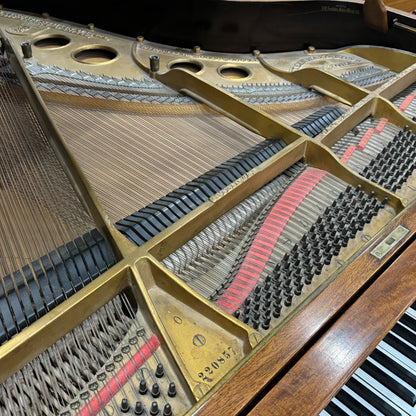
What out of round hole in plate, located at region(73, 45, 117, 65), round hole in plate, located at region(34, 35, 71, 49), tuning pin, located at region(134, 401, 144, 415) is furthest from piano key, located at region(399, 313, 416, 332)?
round hole in plate, located at region(34, 35, 71, 49)

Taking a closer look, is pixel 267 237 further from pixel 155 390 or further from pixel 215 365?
pixel 155 390

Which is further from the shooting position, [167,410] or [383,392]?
[383,392]

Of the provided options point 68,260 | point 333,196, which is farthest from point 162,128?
point 68,260

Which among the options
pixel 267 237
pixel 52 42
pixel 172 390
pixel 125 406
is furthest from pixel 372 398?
pixel 52 42

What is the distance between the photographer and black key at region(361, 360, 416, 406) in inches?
76.1

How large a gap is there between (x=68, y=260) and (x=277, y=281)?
87cm

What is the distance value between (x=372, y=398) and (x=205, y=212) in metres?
1.08

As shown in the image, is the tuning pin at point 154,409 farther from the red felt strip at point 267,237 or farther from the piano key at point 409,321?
the piano key at point 409,321

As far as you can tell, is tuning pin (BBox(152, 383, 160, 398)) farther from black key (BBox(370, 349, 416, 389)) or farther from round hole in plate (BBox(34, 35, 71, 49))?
round hole in plate (BBox(34, 35, 71, 49))

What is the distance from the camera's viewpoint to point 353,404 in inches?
75.9

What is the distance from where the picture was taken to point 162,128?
2.86m

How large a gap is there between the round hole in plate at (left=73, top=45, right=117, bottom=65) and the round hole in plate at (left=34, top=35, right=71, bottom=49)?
0.59 feet

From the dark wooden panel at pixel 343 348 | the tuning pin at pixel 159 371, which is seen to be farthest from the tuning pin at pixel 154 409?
the dark wooden panel at pixel 343 348

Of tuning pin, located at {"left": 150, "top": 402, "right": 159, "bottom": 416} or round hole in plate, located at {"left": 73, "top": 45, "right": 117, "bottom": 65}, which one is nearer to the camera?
tuning pin, located at {"left": 150, "top": 402, "right": 159, "bottom": 416}
